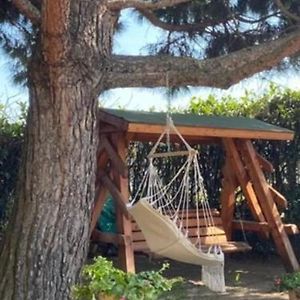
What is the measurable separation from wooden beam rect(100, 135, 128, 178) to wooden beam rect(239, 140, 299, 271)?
1.50 metres

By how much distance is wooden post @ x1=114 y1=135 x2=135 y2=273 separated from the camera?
5598mm

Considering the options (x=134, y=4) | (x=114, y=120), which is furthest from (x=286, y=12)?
(x=114, y=120)

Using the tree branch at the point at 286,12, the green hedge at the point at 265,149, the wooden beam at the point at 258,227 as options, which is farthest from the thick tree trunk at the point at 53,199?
the green hedge at the point at 265,149

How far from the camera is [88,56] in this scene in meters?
4.18

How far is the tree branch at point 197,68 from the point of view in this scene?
4.58 meters

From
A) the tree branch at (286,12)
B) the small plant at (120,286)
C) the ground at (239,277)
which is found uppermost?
the tree branch at (286,12)

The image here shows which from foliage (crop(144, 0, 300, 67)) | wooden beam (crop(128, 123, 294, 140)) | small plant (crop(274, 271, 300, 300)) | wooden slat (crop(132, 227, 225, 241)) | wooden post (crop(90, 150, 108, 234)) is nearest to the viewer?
small plant (crop(274, 271, 300, 300))

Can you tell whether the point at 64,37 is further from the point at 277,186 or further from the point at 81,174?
the point at 277,186

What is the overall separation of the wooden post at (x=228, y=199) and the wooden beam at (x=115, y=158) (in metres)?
1.65

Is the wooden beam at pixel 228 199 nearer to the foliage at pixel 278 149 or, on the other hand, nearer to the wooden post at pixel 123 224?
the foliage at pixel 278 149

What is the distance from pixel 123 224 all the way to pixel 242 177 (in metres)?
1.59

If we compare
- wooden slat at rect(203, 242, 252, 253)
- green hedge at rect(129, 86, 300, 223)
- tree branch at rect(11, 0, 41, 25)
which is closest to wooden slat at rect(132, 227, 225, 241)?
wooden slat at rect(203, 242, 252, 253)

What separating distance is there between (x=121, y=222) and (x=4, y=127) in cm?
200

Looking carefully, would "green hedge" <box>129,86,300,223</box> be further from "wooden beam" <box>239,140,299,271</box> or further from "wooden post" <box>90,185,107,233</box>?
"wooden post" <box>90,185,107,233</box>
